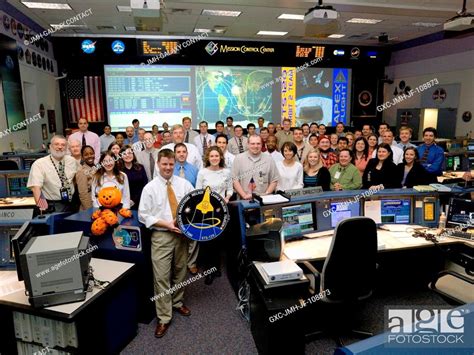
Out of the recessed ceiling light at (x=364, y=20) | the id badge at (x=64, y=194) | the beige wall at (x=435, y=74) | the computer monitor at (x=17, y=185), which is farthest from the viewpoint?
the beige wall at (x=435, y=74)

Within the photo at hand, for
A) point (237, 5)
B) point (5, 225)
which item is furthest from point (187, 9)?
point (5, 225)

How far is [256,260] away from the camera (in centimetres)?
280

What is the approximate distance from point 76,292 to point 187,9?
6.19 m

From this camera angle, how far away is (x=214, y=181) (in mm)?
3893

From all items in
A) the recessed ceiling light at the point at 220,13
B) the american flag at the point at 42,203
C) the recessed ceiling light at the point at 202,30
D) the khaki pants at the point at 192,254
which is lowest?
the khaki pants at the point at 192,254

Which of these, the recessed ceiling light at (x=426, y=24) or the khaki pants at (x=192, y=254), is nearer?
the khaki pants at (x=192, y=254)

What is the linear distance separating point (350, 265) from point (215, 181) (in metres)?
1.85

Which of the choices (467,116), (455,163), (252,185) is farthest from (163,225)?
(467,116)

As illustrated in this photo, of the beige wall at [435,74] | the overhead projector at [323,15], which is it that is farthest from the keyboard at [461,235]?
the beige wall at [435,74]

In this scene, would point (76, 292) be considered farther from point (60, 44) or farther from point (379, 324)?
point (60, 44)

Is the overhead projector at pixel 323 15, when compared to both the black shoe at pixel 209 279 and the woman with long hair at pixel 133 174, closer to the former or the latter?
the woman with long hair at pixel 133 174

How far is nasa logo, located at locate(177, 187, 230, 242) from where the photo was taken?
284 cm

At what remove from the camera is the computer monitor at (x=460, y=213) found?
11.2ft

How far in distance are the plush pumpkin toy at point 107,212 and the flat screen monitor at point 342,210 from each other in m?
1.96
